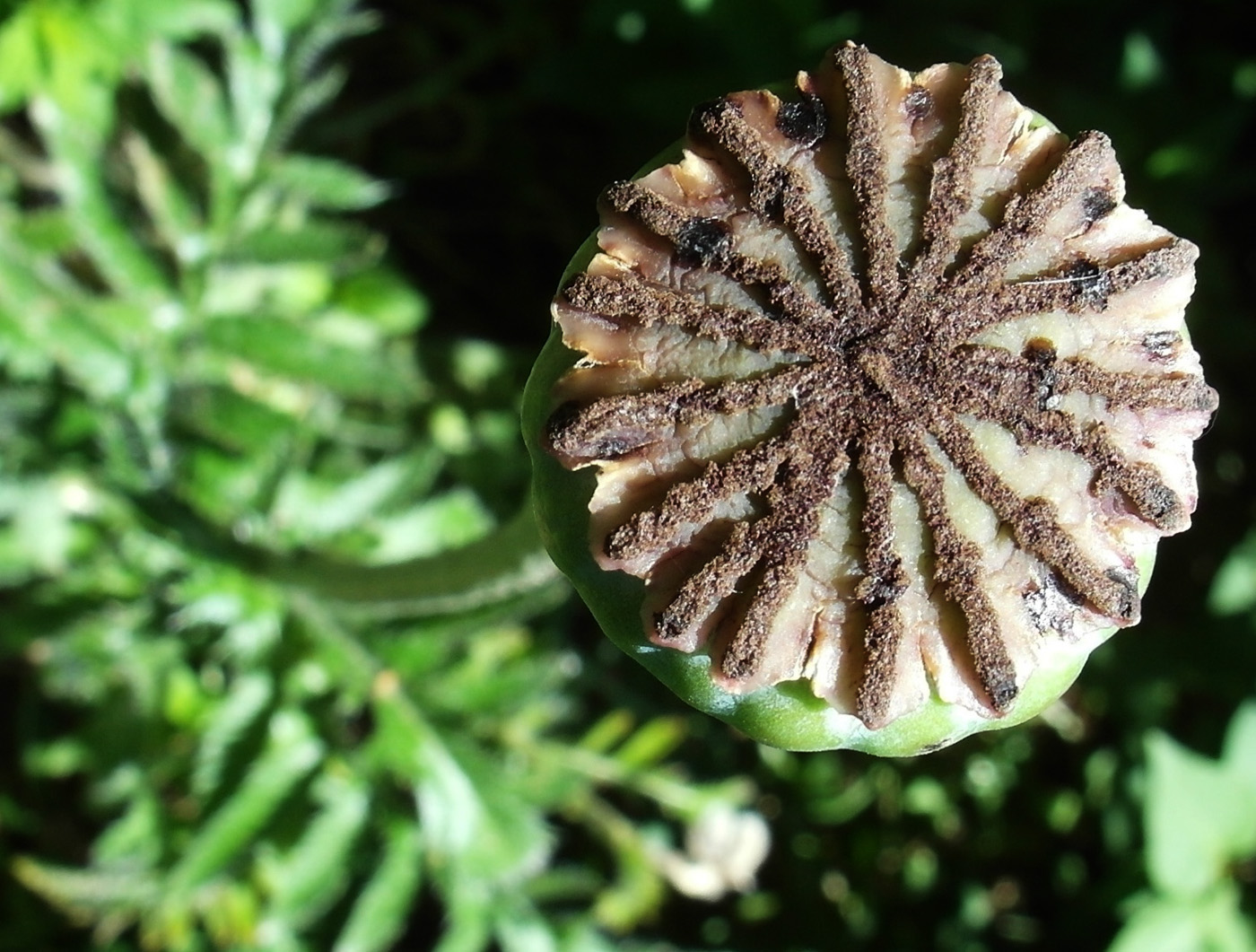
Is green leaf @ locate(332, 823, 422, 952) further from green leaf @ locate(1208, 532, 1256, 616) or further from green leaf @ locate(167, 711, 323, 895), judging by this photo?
green leaf @ locate(1208, 532, 1256, 616)

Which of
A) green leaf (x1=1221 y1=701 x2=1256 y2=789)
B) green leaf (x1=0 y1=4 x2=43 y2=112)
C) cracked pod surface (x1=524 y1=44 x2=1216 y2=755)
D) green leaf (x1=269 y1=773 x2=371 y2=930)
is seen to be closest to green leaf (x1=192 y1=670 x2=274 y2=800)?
green leaf (x1=269 y1=773 x2=371 y2=930)

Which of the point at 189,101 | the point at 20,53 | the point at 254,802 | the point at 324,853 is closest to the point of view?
the point at 20,53

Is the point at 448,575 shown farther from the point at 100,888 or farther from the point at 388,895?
the point at 100,888

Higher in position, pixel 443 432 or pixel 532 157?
pixel 532 157

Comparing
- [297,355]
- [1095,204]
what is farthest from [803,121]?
[297,355]

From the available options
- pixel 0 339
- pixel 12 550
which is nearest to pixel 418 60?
pixel 0 339

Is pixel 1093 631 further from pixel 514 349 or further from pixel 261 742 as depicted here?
pixel 514 349

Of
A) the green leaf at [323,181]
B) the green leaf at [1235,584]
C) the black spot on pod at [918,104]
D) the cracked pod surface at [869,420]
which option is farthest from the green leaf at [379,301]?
the green leaf at [1235,584]
